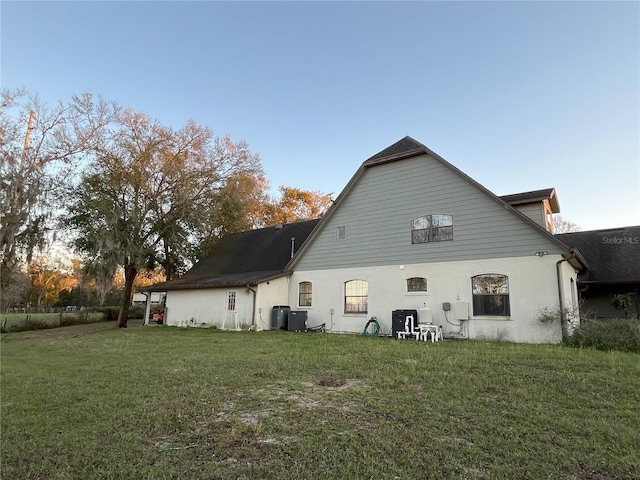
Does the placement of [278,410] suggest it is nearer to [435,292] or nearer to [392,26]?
[435,292]

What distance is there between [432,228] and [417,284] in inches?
82.0

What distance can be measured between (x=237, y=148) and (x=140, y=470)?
2187cm

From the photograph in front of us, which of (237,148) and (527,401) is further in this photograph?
(237,148)

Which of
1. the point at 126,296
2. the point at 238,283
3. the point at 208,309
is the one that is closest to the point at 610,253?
the point at 238,283

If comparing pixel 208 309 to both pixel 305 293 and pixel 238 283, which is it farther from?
pixel 305 293

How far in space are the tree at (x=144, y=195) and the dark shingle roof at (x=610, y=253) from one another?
18.4 m

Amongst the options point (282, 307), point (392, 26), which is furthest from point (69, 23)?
point (282, 307)

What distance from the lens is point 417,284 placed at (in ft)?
42.4

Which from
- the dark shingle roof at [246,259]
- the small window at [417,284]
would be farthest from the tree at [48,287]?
the small window at [417,284]

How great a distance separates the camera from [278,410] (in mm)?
4219

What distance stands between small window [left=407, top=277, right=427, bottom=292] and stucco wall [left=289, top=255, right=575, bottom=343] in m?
0.15

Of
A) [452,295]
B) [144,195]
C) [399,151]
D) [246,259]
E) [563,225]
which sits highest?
[563,225]

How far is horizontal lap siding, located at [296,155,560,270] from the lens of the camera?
37.6 feet

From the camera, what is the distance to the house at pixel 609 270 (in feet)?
42.4
